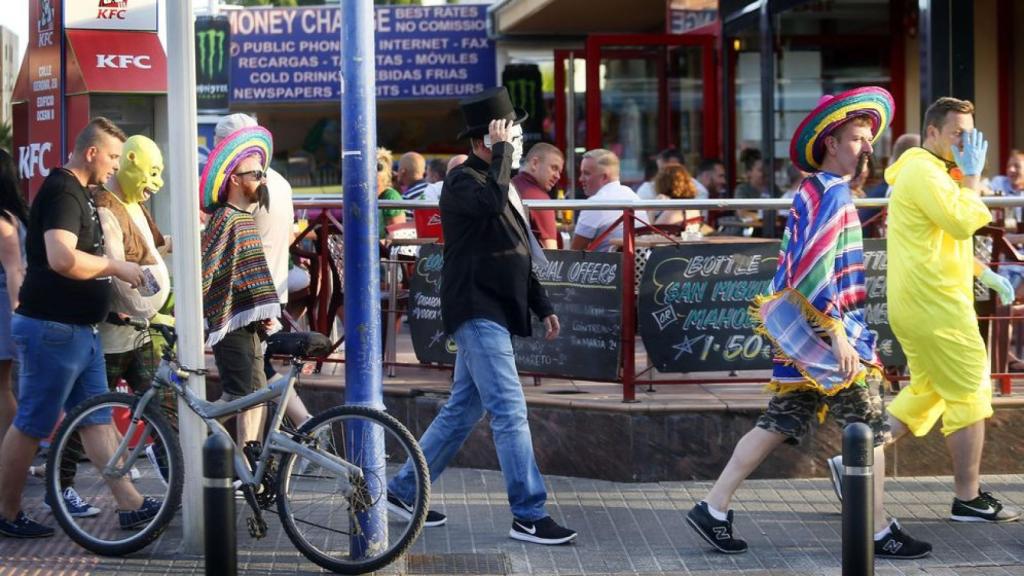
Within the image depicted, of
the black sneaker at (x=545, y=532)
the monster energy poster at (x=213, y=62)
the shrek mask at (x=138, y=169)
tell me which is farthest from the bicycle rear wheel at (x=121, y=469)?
the monster energy poster at (x=213, y=62)

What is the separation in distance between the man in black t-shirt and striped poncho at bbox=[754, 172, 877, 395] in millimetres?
2719

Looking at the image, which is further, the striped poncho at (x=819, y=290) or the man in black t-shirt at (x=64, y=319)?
the man in black t-shirt at (x=64, y=319)

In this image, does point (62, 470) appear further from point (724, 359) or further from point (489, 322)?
point (724, 359)

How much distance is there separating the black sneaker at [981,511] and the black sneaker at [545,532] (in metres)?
1.80

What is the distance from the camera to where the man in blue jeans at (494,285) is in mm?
6406

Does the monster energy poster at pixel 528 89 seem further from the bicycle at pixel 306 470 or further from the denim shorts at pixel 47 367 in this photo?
the bicycle at pixel 306 470

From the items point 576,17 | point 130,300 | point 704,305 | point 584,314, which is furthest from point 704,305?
point 576,17

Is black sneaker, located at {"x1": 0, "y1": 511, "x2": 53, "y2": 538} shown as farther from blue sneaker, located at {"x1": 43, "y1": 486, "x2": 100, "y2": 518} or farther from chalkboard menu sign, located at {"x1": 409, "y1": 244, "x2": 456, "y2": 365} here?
chalkboard menu sign, located at {"x1": 409, "y1": 244, "x2": 456, "y2": 365}

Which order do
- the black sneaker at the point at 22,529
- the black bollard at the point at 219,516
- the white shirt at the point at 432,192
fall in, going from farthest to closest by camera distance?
the white shirt at the point at 432,192
the black sneaker at the point at 22,529
the black bollard at the point at 219,516

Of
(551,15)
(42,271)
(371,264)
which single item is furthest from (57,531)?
(551,15)

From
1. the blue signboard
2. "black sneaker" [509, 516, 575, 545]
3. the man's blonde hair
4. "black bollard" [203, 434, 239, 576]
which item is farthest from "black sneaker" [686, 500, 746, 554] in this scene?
the blue signboard

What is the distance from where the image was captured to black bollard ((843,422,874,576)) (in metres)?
4.83

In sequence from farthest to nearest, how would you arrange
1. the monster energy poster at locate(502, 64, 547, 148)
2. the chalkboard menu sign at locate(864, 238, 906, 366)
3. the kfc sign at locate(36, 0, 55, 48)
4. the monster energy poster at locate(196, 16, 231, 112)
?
the monster energy poster at locate(196, 16, 231, 112) → the monster energy poster at locate(502, 64, 547, 148) → the kfc sign at locate(36, 0, 55, 48) → the chalkboard menu sign at locate(864, 238, 906, 366)

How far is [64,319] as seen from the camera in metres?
6.62
